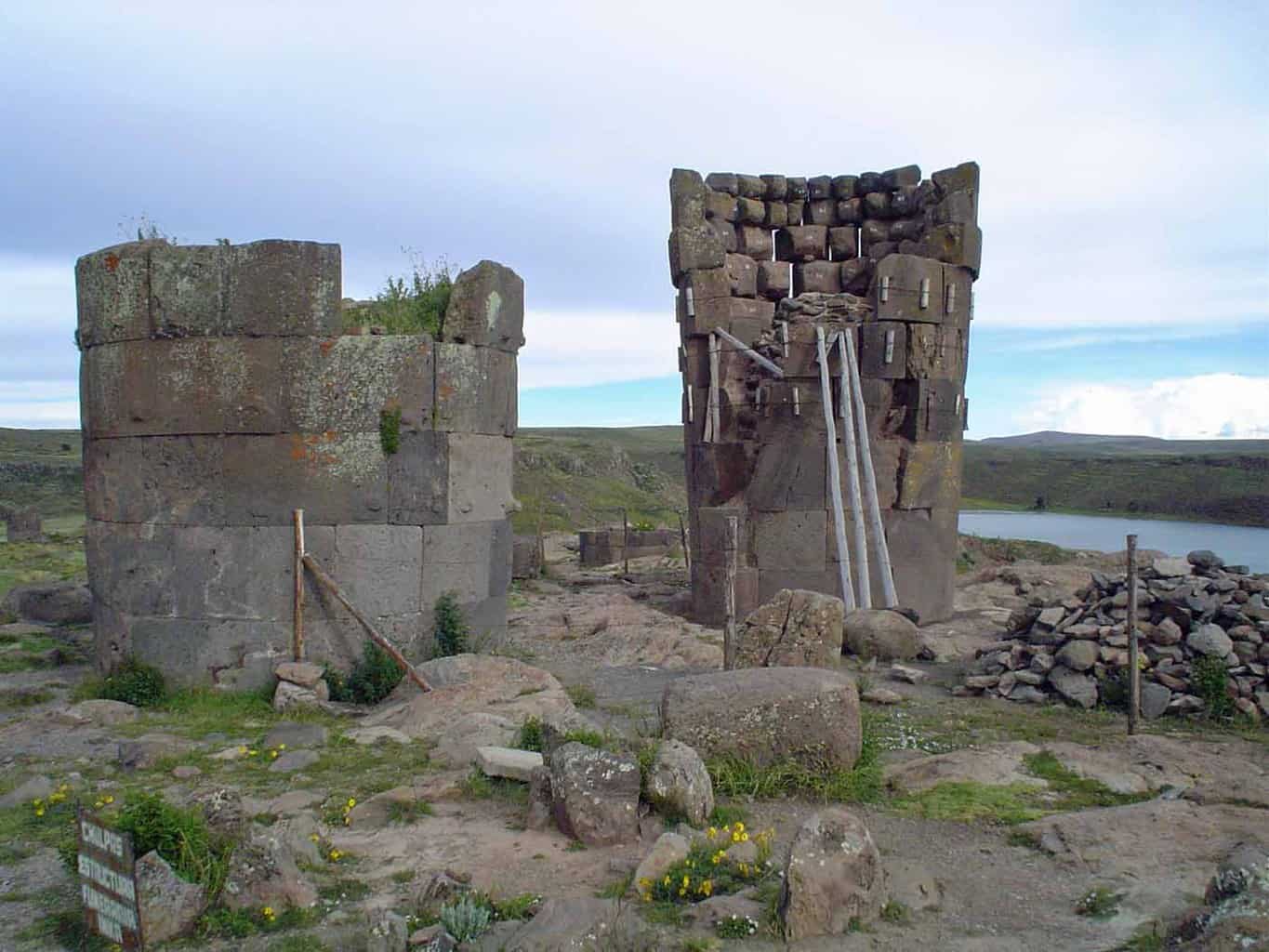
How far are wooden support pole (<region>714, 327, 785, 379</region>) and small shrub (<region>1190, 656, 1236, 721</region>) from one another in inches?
273

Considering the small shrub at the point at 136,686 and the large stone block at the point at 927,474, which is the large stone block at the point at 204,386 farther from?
the large stone block at the point at 927,474

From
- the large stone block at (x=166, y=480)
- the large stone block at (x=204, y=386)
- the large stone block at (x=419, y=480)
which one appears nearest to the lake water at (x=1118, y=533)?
the large stone block at (x=419, y=480)

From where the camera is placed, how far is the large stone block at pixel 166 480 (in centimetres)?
962

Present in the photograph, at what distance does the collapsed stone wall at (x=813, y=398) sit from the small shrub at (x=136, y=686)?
24.1ft

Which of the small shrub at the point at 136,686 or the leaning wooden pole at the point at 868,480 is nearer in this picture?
the small shrub at the point at 136,686

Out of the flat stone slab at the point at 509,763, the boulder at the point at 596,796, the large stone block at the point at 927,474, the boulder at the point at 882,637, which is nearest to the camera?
the boulder at the point at 596,796

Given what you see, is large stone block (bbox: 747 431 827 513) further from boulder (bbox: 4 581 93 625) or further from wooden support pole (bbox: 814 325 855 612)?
boulder (bbox: 4 581 93 625)

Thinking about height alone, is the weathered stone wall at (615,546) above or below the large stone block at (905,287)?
below

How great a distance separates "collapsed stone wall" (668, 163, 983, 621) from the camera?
47.2 feet

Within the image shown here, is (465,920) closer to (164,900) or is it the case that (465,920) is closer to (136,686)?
(164,900)

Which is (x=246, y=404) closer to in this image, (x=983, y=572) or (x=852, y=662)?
(x=852, y=662)

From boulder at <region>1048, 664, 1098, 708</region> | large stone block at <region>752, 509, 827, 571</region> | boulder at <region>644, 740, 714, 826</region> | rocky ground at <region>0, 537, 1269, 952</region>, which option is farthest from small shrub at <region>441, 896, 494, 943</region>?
large stone block at <region>752, 509, 827, 571</region>

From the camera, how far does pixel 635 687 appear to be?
10.2 m

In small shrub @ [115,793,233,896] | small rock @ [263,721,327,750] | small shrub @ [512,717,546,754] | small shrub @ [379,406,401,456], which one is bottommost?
small rock @ [263,721,327,750]
